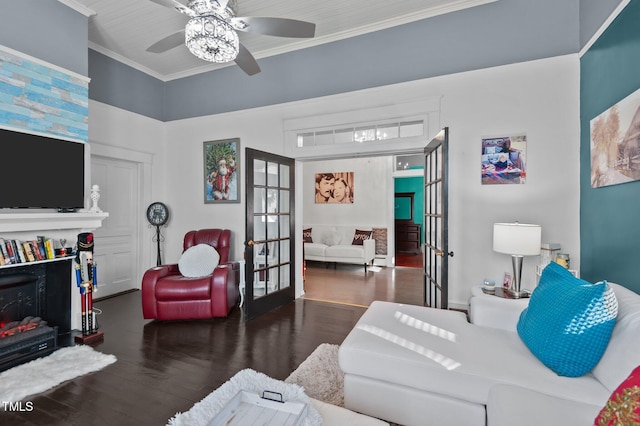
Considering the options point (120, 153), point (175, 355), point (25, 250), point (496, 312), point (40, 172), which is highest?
point (120, 153)

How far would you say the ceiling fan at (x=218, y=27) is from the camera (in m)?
2.09

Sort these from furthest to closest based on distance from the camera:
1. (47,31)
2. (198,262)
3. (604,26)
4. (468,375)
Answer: (198,262) → (47,31) → (604,26) → (468,375)

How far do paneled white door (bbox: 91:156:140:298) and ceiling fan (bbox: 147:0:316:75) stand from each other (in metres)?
3.12

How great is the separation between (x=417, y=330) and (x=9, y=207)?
11.4ft

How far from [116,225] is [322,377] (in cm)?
398

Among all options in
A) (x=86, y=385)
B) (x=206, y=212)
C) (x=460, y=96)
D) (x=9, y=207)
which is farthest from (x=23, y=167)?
(x=460, y=96)

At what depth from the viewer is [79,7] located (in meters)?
3.28

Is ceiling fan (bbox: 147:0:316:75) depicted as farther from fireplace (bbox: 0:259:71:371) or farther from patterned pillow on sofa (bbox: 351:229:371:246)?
patterned pillow on sofa (bbox: 351:229:371:246)

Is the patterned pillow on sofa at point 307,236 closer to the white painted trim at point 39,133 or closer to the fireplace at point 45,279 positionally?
Answer: the fireplace at point 45,279

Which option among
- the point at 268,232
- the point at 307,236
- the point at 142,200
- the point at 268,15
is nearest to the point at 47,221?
the point at 142,200

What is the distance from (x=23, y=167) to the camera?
106 inches

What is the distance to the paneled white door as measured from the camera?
14.2 ft

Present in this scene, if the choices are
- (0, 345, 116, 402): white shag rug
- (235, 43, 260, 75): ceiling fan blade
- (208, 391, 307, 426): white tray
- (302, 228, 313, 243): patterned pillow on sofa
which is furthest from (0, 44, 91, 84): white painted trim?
(302, 228, 313, 243): patterned pillow on sofa

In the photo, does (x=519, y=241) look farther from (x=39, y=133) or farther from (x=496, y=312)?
(x=39, y=133)
